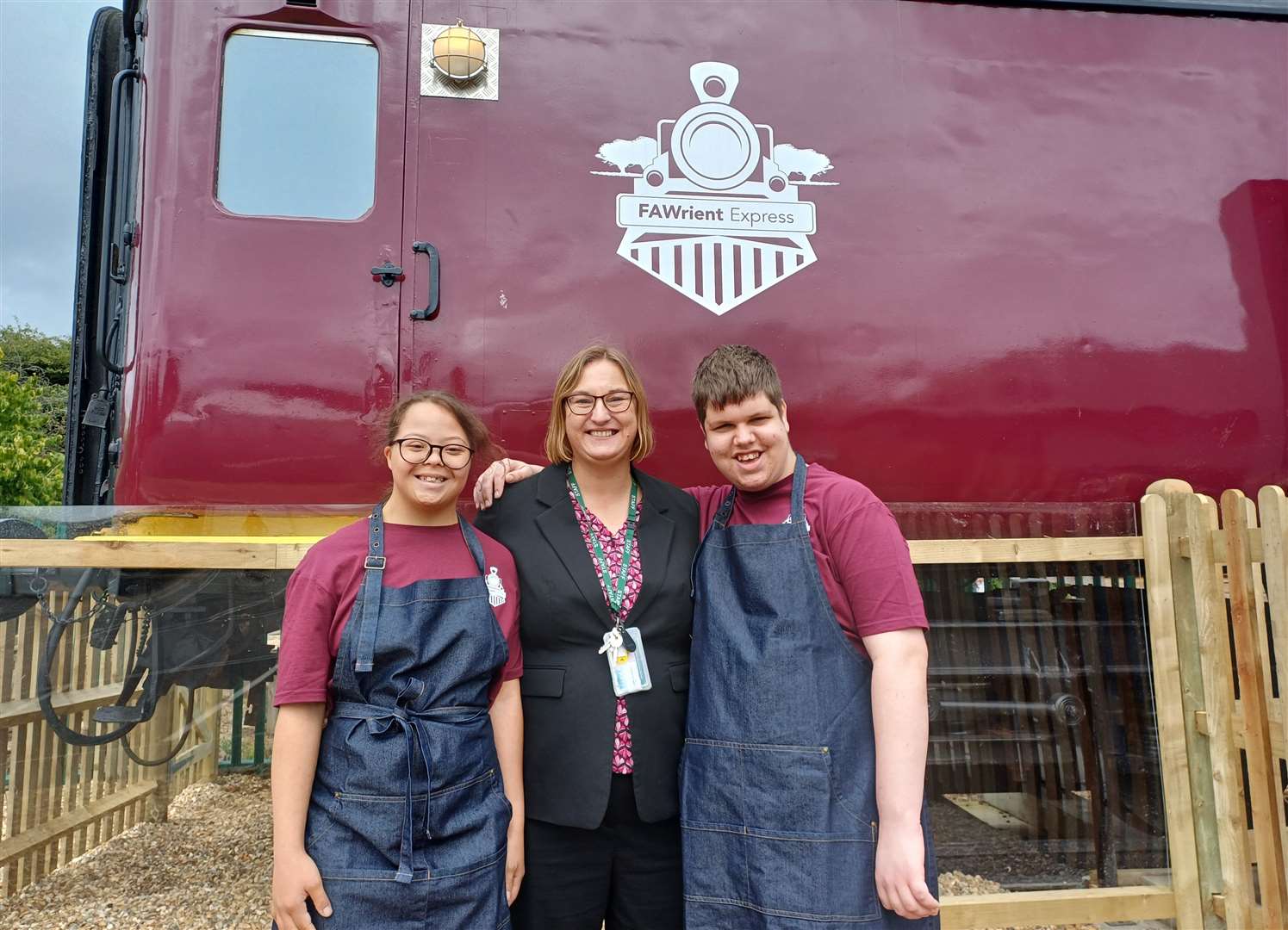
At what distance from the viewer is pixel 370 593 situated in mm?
1619

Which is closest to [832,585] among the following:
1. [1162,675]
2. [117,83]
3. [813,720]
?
[813,720]

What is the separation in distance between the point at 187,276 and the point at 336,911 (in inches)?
72.9

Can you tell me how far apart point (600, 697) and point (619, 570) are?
0.27 m

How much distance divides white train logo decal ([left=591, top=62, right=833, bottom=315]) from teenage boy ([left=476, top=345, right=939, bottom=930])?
0.96 meters

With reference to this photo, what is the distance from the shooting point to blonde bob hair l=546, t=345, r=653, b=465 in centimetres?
185

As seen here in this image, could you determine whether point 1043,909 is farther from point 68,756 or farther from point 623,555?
point 68,756

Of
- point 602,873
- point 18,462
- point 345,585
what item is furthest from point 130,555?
point 18,462

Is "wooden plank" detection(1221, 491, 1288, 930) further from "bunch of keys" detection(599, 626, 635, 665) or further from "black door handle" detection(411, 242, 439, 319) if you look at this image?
"black door handle" detection(411, 242, 439, 319)

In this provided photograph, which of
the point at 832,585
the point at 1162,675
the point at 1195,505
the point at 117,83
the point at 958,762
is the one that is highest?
the point at 117,83

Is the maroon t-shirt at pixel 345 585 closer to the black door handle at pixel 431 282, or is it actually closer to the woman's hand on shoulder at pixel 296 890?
the woman's hand on shoulder at pixel 296 890

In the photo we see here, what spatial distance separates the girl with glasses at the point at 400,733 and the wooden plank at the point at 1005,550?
1.52 m

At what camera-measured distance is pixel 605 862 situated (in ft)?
5.77

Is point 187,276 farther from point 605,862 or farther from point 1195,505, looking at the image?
point 1195,505

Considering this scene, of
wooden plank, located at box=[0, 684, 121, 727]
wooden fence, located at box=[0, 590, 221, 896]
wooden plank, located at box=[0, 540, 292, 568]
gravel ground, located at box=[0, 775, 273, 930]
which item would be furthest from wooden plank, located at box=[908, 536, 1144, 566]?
gravel ground, located at box=[0, 775, 273, 930]
